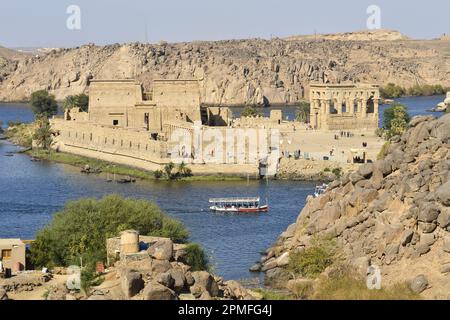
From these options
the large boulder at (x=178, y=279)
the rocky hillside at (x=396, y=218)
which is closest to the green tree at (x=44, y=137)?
the rocky hillside at (x=396, y=218)

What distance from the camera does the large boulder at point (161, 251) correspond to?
692 inches

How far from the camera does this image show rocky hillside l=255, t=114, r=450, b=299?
76.4 feet

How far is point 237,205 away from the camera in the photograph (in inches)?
1506

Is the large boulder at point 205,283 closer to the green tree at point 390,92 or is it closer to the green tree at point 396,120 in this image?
the green tree at point 396,120

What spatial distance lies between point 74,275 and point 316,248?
29.7 feet

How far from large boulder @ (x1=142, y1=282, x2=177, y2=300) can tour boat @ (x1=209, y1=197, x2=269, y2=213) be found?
70.9ft

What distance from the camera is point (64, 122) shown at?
5762 centimetres

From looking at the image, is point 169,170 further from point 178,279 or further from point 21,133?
point 178,279

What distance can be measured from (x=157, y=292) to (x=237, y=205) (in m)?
22.7

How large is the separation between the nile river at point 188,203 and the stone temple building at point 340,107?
13913mm
